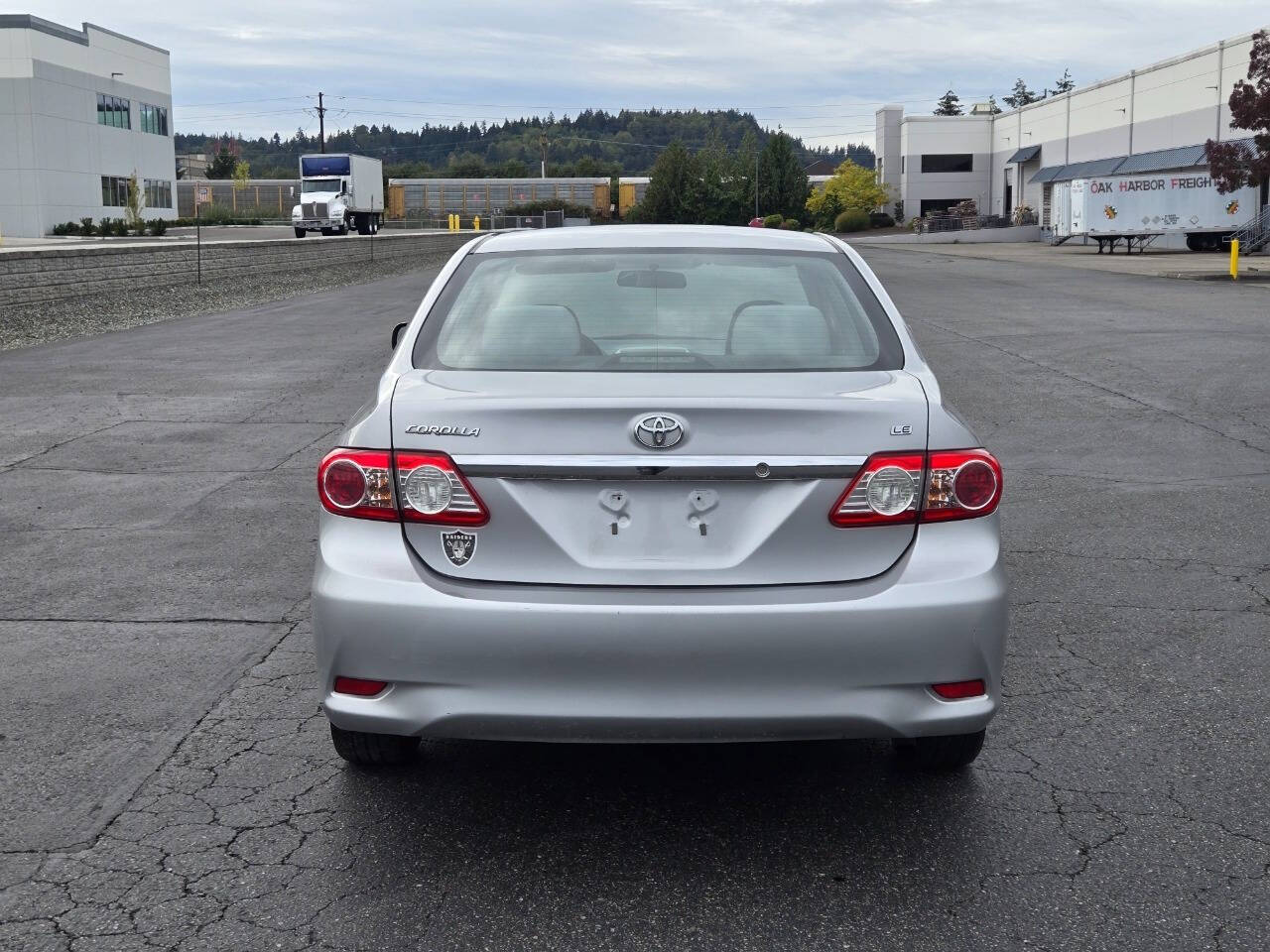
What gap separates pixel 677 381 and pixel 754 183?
136 meters

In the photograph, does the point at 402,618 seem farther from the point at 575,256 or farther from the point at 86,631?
the point at 86,631

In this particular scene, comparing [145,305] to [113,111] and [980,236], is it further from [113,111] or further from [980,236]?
[980,236]

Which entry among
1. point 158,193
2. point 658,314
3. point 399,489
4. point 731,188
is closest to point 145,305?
point 658,314

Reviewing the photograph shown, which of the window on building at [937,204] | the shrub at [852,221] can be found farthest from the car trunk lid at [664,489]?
the window on building at [937,204]

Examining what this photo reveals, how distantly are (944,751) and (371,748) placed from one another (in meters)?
1.62

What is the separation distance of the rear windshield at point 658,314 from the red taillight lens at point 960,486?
43 cm

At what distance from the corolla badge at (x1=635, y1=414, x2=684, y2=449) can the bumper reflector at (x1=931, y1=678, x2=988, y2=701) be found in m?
0.88

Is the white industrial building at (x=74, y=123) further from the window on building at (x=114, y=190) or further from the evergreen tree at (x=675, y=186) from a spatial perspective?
the evergreen tree at (x=675, y=186)

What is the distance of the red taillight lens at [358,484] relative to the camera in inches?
140

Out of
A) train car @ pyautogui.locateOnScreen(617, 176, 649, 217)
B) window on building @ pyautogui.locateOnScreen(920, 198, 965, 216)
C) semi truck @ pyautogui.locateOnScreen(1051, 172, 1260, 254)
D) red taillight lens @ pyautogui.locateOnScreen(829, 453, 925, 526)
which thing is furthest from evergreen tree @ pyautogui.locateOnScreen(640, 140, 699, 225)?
red taillight lens @ pyautogui.locateOnScreen(829, 453, 925, 526)

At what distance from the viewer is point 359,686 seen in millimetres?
3549

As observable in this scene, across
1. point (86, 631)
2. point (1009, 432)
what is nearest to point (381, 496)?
point (86, 631)

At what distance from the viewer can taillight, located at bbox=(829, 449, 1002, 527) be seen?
3.46m

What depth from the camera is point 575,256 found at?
4523 millimetres
